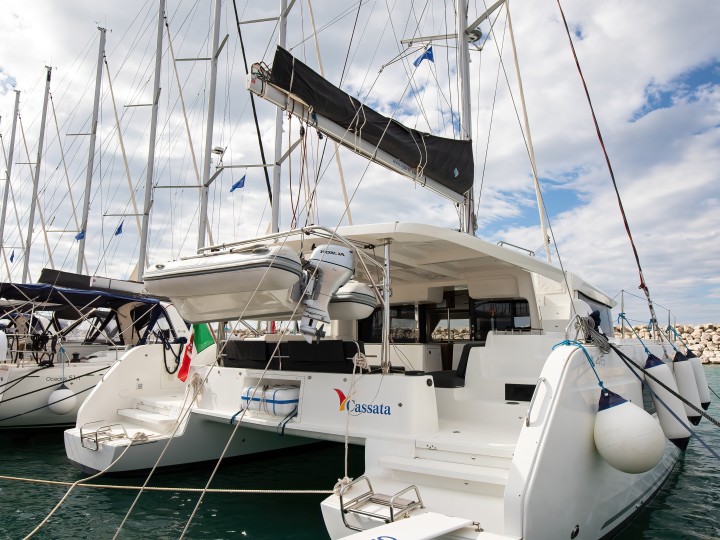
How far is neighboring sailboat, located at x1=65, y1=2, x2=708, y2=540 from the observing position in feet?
11.1

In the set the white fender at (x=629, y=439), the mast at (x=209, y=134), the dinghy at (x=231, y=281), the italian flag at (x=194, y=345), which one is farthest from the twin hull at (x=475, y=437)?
the mast at (x=209, y=134)

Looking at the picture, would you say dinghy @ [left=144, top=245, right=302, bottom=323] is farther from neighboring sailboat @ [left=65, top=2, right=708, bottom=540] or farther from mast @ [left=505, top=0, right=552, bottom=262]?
mast @ [left=505, top=0, right=552, bottom=262]

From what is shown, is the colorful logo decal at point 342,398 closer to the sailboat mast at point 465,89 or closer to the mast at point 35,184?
the sailboat mast at point 465,89

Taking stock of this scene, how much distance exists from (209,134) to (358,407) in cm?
1101

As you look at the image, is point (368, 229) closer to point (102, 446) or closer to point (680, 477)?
point (102, 446)

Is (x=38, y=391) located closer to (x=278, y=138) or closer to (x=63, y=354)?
(x=63, y=354)

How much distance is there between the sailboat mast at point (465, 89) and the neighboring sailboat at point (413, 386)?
38cm

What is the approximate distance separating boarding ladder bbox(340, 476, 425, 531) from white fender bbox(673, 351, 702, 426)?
5230 millimetres

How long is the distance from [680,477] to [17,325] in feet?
44.5

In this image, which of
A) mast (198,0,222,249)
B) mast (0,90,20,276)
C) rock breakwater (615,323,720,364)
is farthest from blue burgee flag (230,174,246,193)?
rock breakwater (615,323,720,364)

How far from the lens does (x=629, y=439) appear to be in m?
3.46

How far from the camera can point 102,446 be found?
5.45 m

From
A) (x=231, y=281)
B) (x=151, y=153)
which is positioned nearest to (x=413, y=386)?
(x=231, y=281)

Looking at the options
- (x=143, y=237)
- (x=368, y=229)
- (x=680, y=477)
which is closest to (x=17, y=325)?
(x=143, y=237)
